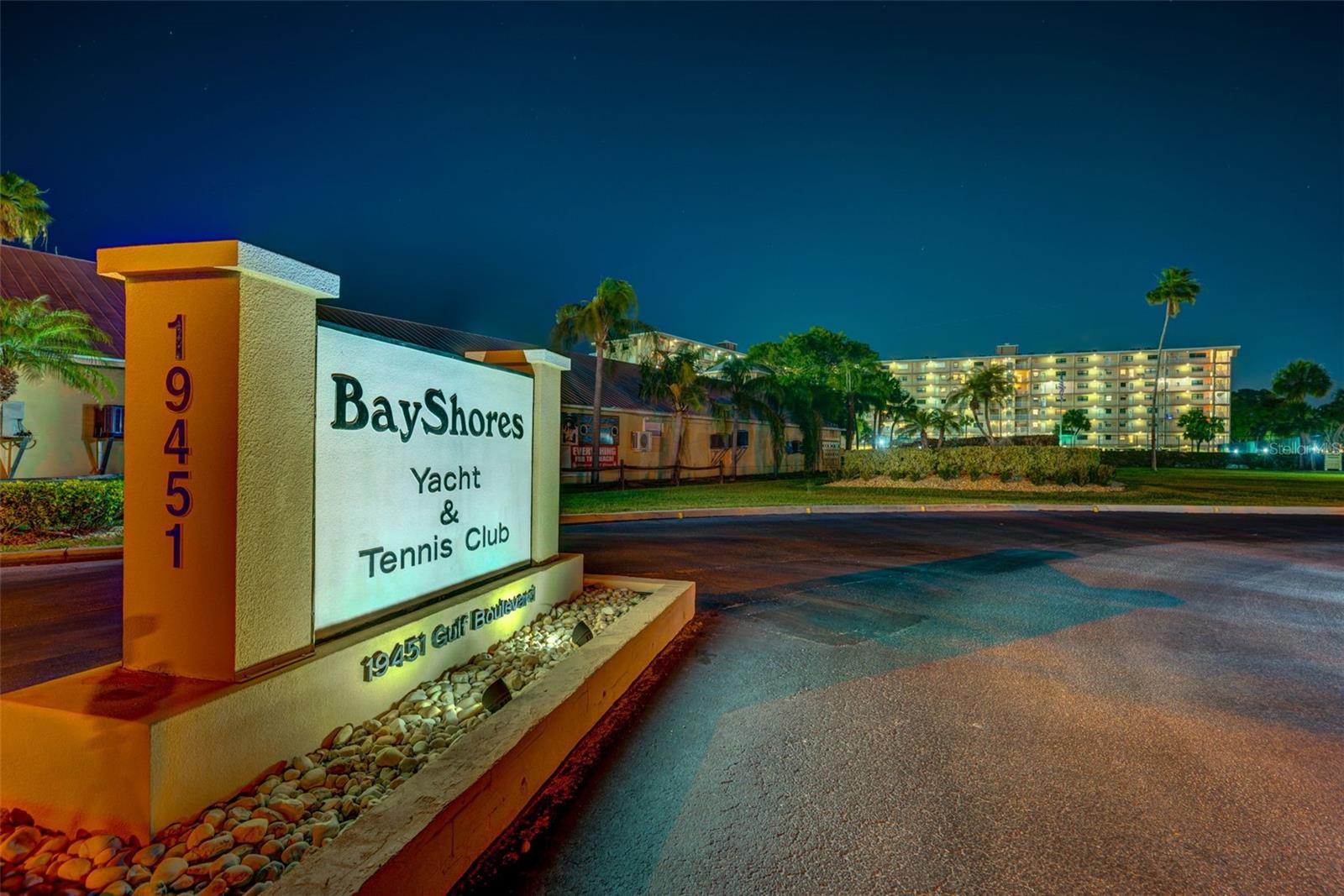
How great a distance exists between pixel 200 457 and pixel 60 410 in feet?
60.5

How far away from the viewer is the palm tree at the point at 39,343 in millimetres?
12992

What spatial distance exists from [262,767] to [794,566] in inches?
302

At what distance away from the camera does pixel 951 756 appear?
150 inches

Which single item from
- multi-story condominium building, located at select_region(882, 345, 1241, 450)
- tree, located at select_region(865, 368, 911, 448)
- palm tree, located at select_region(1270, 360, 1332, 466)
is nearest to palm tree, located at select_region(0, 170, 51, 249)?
tree, located at select_region(865, 368, 911, 448)

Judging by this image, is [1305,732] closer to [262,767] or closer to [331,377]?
[262,767]

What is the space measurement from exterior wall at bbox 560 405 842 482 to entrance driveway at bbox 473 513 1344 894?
21.6 metres

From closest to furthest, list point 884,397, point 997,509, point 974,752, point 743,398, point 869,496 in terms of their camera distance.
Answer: point 974,752, point 997,509, point 869,496, point 743,398, point 884,397

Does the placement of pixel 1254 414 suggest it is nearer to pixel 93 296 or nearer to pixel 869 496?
pixel 869 496

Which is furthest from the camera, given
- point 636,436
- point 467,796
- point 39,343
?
point 636,436

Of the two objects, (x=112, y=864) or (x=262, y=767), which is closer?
(x=112, y=864)

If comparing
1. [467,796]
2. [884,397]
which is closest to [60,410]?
[467,796]

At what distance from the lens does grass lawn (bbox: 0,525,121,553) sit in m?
10.2

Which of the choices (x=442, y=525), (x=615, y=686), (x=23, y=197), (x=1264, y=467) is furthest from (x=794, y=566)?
(x=1264, y=467)

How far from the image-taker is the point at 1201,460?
70.6 m
